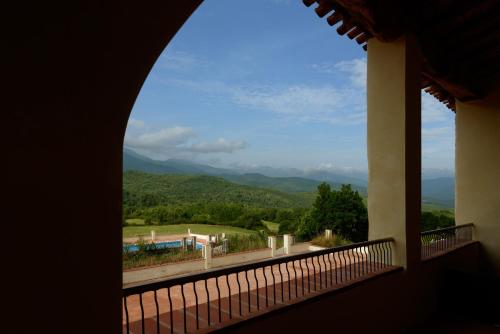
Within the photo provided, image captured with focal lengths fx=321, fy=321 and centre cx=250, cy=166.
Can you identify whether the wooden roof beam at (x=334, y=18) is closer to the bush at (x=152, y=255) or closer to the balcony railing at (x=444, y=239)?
the balcony railing at (x=444, y=239)

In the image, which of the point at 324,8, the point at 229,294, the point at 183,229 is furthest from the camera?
the point at 183,229

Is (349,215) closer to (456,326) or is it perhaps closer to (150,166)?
(456,326)

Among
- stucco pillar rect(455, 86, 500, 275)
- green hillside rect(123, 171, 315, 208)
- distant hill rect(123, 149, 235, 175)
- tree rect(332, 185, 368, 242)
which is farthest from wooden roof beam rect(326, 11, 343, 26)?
distant hill rect(123, 149, 235, 175)

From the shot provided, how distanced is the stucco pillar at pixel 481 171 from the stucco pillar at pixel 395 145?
3.35 meters

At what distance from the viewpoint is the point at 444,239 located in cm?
604

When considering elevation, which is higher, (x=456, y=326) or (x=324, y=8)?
(x=324, y=8)

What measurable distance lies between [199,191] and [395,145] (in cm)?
2299

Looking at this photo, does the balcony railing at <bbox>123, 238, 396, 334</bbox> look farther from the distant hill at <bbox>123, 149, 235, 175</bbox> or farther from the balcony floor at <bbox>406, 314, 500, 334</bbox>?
the distant hill at <bbox>123, 149, 235, 175</bbox>

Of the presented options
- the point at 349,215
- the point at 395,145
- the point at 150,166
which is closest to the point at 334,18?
the point at 395,145

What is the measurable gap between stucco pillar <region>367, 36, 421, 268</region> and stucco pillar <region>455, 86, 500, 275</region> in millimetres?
3354

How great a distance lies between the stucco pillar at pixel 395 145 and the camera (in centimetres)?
410

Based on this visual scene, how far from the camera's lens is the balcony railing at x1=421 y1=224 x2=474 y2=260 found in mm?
5211

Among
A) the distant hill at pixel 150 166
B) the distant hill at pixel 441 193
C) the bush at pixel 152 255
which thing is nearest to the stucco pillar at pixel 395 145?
the distant hill at pixel 441 193

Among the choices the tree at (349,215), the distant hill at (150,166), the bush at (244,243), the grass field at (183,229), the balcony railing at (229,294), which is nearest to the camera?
the balcony railing at (229,294)
